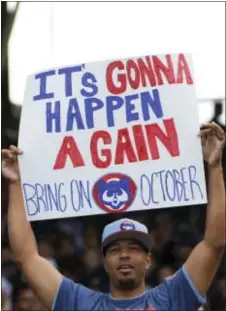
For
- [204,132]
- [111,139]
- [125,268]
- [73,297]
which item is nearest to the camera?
[125,268]

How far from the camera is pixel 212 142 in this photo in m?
6.12

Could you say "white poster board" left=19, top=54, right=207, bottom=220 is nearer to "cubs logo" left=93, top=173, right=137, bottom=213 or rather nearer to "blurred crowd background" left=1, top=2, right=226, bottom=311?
"cubs logo" left=93, top=173, right=137, bottom=213

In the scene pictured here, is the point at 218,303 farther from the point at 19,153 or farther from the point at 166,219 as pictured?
the point at 19,153

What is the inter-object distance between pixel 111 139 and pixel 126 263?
0.74 metres

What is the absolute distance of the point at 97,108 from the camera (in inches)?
255

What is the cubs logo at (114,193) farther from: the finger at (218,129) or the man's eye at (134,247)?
the finger at (218,129)

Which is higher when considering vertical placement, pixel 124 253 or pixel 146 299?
pixel 124 253

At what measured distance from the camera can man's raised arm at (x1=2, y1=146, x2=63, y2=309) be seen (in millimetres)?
6078

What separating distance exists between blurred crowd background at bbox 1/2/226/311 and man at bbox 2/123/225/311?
3.26 m

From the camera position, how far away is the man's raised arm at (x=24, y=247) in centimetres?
608

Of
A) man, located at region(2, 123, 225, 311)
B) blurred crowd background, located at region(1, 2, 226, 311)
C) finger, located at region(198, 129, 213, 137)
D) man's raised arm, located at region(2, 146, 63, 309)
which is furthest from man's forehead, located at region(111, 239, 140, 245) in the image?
blurred crowd background, located at region(1, 2, 226, 311)

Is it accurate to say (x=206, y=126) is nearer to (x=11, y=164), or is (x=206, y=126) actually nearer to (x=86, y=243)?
(x=11, y=164)

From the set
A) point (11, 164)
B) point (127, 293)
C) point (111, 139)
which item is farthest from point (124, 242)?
point (11, 164)

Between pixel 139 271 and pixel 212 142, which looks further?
pixel 212 142
